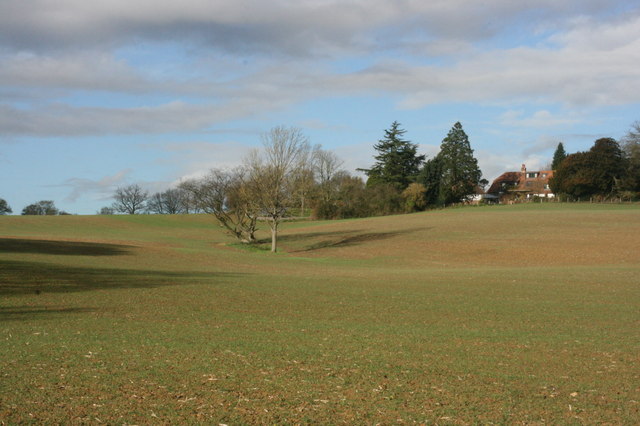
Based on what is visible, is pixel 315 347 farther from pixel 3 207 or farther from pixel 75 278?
pixel 3 207

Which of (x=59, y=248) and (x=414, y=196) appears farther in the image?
(x=414, y=196)

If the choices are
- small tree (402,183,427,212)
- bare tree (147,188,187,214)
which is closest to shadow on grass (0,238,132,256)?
small tree (402,183,427,212)

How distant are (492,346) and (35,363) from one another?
9.23 meters

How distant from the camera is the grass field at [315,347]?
8242 mm

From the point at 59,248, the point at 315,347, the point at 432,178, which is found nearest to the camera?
the point at 315,347

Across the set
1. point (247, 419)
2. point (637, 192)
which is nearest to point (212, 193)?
point (247, 419)

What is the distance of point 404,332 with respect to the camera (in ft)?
48.0

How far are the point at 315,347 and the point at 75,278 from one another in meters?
14.7

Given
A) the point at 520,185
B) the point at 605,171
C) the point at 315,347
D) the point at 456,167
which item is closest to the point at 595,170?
the point at 605,171

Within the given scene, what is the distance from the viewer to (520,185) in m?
151

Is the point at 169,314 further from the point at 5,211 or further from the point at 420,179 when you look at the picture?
the point at 5,211

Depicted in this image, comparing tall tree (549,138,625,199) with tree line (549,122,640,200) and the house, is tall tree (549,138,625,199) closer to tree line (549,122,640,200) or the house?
tree line (549,122,640,200)

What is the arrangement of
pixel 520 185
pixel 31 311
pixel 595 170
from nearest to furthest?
pixel 31 311 < pixel 595 170 < pixel 520 185

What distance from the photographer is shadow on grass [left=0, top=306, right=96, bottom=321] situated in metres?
15.4
